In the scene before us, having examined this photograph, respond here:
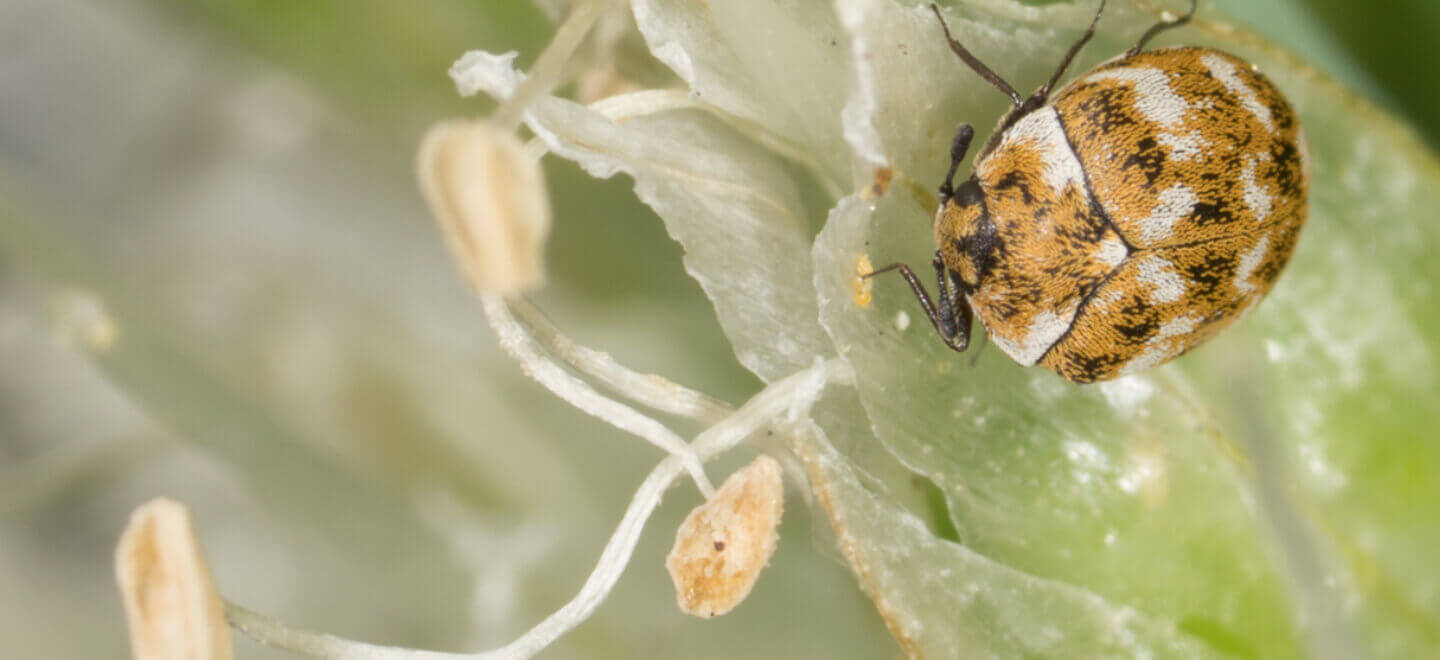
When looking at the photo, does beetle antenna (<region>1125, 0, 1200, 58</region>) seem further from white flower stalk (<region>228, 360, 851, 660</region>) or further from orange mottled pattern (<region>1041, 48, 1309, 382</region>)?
white flower stalk (<region>228, 360, 851, 660</region>)

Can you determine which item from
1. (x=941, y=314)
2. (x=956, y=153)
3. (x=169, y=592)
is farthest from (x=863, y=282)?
(x=169, y=592)

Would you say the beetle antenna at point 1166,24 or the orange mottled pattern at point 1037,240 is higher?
the beetle antenna at point 1166,24

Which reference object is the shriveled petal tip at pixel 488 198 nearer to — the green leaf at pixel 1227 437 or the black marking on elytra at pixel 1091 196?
the green leaf at pixel 1227 437

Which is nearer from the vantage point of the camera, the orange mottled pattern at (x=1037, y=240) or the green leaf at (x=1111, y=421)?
the green leaf at (x=1111, y=421)

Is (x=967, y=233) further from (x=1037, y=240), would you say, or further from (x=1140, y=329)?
(x=1140, y=329)

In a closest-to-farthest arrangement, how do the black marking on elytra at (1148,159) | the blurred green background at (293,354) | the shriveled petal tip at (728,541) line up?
the shriveled petal tip at (728,541) < the black marking on elytra at (1148,159) < the blurred green background at (293,354)

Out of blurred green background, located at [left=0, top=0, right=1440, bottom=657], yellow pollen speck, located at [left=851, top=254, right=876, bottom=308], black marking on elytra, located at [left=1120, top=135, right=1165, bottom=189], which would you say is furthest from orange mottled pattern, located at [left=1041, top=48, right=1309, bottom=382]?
blurred green background, located at [left=0, top=0, right=1440, bottom=657]

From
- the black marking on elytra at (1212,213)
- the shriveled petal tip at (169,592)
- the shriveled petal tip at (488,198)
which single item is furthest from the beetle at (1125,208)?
the shriveled petal tip at (169,592)
